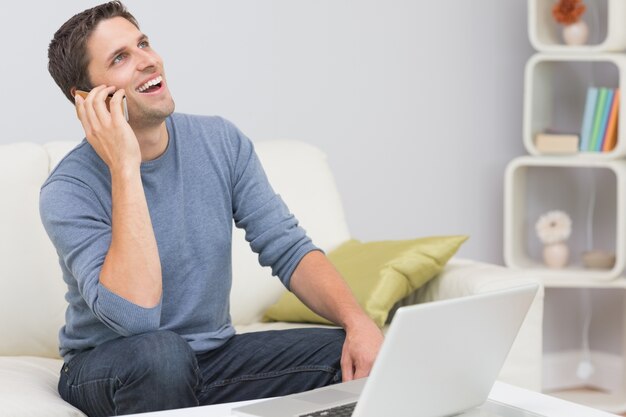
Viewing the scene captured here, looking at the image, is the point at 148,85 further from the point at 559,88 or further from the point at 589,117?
the point at 559,88

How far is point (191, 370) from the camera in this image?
1654 mm

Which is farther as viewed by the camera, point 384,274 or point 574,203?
point 574,203

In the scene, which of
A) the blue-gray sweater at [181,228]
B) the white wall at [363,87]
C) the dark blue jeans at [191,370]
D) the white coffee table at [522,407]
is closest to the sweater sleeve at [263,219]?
the blue-gray sweater at [181,228]

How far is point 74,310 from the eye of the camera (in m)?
1.87

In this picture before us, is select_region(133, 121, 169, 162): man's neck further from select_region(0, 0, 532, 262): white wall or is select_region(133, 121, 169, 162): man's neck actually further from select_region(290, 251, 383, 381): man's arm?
select_region(0, 0, 532, 262): white wall

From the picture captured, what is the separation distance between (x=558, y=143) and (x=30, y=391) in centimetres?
193

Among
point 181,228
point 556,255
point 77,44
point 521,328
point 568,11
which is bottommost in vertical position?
point 556,255

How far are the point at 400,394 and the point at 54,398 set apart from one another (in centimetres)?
80

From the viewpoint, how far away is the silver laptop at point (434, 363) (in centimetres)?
112

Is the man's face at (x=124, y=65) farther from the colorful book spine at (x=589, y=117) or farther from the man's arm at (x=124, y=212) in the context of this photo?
the colorful book spine at (x=589, y=117)

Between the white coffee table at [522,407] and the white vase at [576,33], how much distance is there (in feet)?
6.40

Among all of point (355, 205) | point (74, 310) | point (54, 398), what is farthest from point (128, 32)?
point (355, 205)

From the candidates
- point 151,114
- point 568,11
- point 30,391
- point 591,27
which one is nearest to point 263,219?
point 151,114

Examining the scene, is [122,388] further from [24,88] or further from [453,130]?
[453,130]
